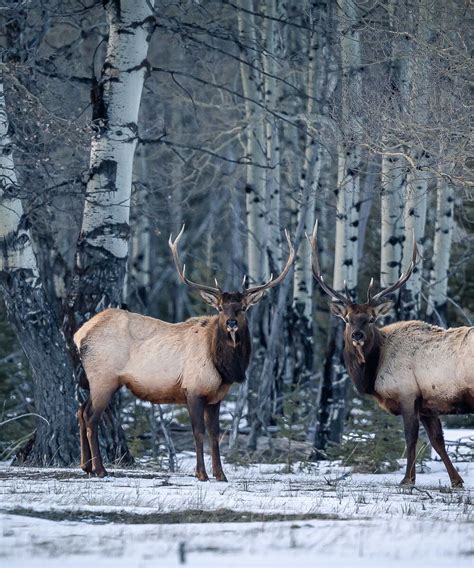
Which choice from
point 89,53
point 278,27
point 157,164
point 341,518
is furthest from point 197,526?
point 157,164

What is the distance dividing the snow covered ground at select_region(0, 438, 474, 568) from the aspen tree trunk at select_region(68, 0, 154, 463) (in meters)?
3.17

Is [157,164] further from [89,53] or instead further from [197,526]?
[197,526]

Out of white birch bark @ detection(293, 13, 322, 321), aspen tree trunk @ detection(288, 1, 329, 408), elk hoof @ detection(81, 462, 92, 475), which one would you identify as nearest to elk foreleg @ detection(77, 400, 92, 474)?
elk hoof @ detection(81, 462, 92, 475)

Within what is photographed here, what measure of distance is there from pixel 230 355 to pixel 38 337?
111 inches

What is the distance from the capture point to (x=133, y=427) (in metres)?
17.6

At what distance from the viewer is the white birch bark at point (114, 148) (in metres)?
13.7

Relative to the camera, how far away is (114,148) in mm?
13703

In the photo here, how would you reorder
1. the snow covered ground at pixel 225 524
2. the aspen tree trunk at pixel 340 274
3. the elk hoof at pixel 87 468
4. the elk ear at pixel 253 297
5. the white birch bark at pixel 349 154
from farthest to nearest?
the aspen tree trunk at pixel 340 274 → the white birch bark at pixel 349 154 → the elk ear at pixel 253 297 → the elk hoof at pixel 87 468 → the snow covered ground at pixel 225 524

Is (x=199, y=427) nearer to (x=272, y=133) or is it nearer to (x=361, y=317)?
(x=361, y=317)

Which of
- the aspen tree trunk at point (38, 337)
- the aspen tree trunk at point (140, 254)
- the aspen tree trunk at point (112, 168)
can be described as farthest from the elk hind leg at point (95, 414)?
the aspen tree trunk at point (140, 254)

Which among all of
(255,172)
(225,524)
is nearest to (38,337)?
(225,524)

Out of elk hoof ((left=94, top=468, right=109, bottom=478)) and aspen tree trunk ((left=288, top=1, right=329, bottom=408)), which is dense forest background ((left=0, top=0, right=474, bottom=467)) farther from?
elk hoof ((left=94, top=468, right=109, bottom=478))

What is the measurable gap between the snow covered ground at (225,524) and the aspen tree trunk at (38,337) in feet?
8.89

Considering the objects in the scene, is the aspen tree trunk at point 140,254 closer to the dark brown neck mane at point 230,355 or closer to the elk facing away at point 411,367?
the elk facing away at point 411,367
